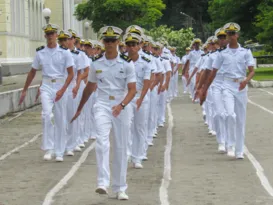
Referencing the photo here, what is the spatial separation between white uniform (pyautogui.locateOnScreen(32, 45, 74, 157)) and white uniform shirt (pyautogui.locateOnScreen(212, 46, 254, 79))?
2.62 m

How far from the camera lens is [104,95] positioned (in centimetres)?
1112

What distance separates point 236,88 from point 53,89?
3.12m

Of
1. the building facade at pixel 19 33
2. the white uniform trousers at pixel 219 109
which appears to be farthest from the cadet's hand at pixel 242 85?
the building facade at pixel 19 33

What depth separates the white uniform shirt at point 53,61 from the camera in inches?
602

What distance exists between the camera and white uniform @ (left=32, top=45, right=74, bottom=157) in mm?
15258

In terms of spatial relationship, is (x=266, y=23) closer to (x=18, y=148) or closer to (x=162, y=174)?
(x=18, y=148)

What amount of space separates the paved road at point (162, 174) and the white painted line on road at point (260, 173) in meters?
0.01

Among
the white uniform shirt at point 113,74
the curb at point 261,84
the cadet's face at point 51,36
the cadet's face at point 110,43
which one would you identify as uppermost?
the cadet's face at point 110,43

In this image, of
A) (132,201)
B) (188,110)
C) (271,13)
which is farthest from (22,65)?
(132,201)

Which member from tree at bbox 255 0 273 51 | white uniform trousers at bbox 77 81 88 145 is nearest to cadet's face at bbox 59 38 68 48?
white uniform trousers at bbox 77 81 88 145

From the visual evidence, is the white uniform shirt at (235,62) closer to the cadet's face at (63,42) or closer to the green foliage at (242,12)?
the cadet's face at (63,42)

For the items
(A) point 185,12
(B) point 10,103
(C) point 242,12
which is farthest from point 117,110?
(A) point 185,12

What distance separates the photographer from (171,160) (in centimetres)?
1516

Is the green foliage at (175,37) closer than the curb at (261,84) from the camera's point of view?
No
